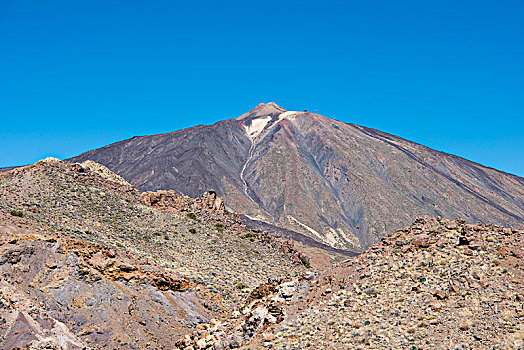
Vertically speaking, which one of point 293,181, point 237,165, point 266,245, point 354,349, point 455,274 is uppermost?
point 237,165

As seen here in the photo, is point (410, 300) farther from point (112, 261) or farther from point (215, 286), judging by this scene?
point (215, 286)

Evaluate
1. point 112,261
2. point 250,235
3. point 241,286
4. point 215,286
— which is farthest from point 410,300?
point 250,235

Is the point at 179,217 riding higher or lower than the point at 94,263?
higher

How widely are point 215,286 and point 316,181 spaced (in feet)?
449

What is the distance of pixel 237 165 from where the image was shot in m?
179

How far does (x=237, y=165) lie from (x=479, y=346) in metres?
170

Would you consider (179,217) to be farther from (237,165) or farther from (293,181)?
(237,165)

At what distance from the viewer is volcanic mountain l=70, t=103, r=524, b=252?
142 metres

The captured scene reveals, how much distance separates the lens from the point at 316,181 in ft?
535

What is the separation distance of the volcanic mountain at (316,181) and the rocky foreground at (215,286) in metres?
99.9

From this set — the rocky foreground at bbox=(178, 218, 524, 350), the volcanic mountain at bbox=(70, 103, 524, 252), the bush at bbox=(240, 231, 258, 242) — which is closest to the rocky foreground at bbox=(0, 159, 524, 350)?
the rocky foreground at bbox=(178, 218, 524, 350)

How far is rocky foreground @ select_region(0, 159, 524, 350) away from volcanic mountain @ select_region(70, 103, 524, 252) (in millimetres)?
99861

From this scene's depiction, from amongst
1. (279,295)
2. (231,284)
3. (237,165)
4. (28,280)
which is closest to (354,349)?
(279,295)

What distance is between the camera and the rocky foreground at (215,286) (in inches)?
483
